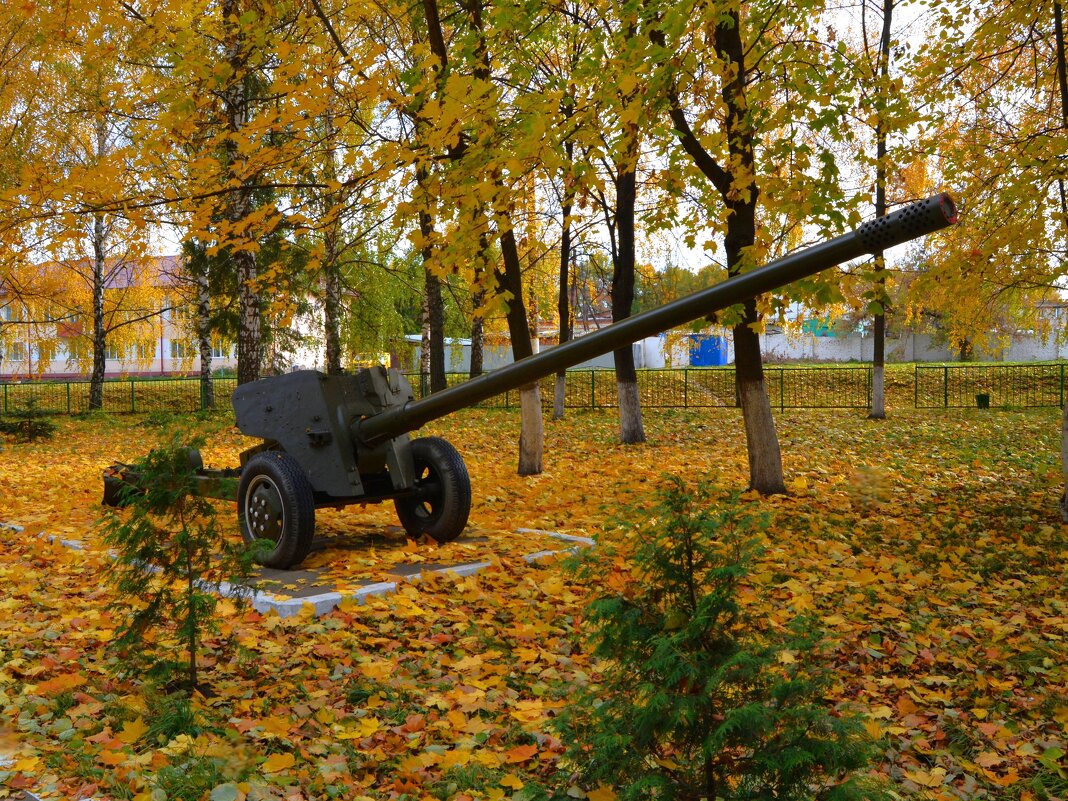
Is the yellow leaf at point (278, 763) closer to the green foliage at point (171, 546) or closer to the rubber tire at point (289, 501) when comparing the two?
the green foliage at point (171, 546)

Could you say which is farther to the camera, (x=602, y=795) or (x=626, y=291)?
(x=626, y=291)

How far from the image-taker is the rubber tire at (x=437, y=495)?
23.0 ft

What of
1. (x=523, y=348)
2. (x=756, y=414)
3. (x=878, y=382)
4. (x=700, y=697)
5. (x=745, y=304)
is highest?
(x=745, y=304)

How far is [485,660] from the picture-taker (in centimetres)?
482

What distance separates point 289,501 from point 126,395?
77.5 feet

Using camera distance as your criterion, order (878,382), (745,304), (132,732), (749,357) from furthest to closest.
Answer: (878,382) < (749,357) < (745,304) < (132,732)

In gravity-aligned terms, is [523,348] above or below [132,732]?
above

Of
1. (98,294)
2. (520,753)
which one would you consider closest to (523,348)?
(520,753)

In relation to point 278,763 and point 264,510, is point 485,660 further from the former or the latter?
point 264,510

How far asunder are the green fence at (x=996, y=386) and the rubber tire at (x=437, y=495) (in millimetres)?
19617

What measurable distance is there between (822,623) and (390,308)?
25.2m

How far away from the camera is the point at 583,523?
8.34 m

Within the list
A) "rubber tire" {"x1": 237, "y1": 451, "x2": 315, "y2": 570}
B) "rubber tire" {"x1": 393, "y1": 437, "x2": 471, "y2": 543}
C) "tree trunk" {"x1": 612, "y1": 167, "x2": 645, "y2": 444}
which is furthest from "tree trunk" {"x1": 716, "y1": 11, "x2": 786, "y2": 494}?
"tree trunk" {"x1": 612, "y1": 167, "x2": 645, "y2": 444}

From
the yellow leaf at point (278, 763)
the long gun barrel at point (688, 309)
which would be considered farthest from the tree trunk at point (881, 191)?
the yellow leaf at point (278, 763)
